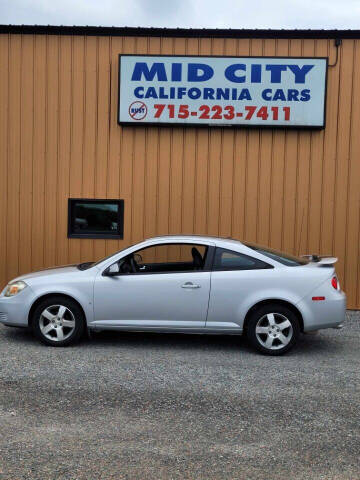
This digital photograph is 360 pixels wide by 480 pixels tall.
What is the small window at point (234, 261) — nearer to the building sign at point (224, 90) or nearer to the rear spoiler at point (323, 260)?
the rear spoiler at point (323, 260)

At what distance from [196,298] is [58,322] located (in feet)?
5.99

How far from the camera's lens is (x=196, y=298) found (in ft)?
23.2

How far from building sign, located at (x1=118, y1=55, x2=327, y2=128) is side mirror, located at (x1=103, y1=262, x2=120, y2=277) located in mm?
Result: 3957

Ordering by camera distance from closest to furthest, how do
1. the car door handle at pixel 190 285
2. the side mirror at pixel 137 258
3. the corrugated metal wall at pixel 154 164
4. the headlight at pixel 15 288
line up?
the car door handle at pixel 190 285, the headlight at pixel 15 288, the side mirror at pixel 137 258, the corrugated metal wall at pixel 154 164

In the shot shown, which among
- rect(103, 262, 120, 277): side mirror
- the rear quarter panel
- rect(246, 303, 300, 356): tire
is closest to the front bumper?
rect(103, 262, 120, 277): side mirror

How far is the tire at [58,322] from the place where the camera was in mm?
7227

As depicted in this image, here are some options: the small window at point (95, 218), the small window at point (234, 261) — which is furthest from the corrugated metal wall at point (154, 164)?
the small window at point (234, 261)

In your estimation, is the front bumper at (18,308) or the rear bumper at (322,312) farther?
the front bumper at (18,308)

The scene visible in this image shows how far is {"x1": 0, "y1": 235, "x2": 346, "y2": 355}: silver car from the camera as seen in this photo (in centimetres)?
701

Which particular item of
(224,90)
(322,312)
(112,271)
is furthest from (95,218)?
(322,312)

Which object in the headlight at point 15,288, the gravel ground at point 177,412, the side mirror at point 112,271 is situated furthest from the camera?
the headlight at point 15,288

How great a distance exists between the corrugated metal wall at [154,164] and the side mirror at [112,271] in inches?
130

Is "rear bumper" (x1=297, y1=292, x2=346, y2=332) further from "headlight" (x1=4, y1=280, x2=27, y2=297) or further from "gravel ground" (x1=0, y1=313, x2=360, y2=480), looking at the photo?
"headlight" (x1=4, y1=280, x2=27, y2=297)

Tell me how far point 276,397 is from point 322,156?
6.01m
